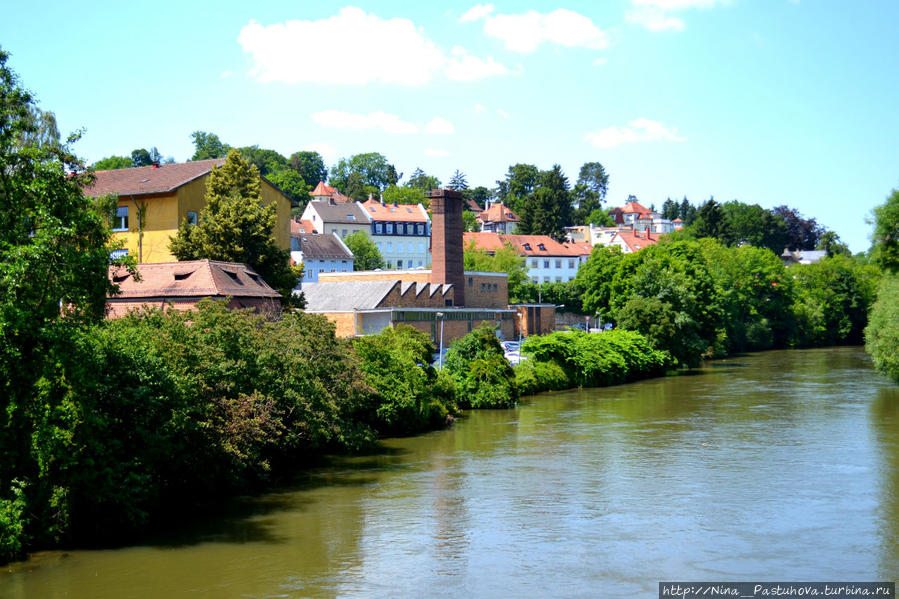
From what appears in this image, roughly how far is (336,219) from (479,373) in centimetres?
7615

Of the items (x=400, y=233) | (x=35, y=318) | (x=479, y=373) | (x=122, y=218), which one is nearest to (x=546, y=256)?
(x=400, y=233)

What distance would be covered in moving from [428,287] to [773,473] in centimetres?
4071

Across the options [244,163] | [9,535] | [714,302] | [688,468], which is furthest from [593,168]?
[9,535]

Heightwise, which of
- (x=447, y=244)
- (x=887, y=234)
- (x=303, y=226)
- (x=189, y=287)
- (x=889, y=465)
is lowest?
(x=889, y=465)

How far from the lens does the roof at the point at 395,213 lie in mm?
118494

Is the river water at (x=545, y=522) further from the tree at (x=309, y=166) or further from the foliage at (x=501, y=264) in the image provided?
the tree at (x=309, y=166)

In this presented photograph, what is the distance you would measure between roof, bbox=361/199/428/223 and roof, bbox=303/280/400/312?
52.6m

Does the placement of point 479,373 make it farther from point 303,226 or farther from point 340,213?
point 340,213

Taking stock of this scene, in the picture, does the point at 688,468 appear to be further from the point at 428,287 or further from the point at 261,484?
the point at 428,287

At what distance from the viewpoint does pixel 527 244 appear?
111688 mm

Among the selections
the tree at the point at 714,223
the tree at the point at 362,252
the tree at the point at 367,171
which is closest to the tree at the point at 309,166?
the tree at the point at 367,171

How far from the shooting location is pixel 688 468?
2741 centimetres

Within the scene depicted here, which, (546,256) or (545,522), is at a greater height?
(546,256)

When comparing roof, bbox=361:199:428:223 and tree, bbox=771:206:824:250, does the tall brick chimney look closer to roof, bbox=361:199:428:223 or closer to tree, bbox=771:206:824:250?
roof, bbox=361:199:428:223
